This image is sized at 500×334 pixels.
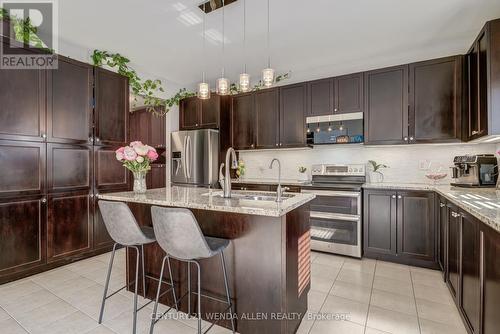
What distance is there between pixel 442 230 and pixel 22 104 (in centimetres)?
463

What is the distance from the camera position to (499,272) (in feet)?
3.99

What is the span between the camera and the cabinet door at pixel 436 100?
2.96 m

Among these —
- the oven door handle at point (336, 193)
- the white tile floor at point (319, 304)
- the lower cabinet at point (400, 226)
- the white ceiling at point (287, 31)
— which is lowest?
the white tile floor at point (319, 304)

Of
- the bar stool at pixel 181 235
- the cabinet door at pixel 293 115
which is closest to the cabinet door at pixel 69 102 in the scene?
the bar stool at pixel 181 235

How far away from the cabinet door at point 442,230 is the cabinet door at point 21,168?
13.9 ft

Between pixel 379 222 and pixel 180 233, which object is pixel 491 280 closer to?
pixel 180 233

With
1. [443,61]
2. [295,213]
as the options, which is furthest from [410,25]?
[295,213]

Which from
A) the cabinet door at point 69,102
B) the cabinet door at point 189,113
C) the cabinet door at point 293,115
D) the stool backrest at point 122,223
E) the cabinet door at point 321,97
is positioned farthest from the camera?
the cabinet door at point 189,113

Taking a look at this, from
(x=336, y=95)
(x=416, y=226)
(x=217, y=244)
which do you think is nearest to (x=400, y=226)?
(x=416, y=226)

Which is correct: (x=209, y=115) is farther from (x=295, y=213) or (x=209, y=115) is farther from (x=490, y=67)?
(x=490, y=67)

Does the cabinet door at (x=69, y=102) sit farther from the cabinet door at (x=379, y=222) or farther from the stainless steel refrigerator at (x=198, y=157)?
A: the cabinet door at (x=379, y=222)

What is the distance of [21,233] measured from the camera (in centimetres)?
262

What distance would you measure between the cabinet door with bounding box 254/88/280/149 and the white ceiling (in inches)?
18.1

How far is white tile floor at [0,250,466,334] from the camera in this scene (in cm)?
187
